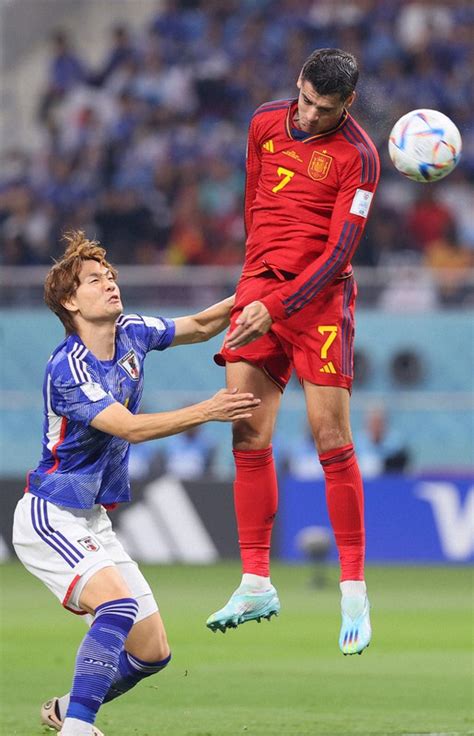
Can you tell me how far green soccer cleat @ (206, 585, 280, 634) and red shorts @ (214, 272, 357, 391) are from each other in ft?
3.46

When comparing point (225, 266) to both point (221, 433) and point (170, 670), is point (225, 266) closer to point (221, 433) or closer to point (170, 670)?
point (221, 433)

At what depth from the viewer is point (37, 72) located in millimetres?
20031

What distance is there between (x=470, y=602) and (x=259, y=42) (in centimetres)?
888

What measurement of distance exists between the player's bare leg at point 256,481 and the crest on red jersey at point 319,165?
3.17 feet

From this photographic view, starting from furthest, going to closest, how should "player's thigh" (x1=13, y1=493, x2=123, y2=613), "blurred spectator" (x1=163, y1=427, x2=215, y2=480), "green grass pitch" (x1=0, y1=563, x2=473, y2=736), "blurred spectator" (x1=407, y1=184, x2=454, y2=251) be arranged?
"blurred spectator" (x1=407, y1=184, x2=454, y2=251), "blurred spectator" (x1=163, y1=427, x2=215, y2=480), "green grass pitch" (x1=0, y1=563, x2=473, y2=736), "player's thigh" (x1=13, y1=493, x2=123, y2=613)

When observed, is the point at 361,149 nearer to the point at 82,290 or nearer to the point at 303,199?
the point at 303,199

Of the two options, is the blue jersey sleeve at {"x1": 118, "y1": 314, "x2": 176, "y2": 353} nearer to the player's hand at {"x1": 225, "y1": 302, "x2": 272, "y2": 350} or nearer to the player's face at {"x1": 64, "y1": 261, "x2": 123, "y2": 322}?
the player's face at {"x1": 64, "y1": 261, "x2": 123, "y2": 322}

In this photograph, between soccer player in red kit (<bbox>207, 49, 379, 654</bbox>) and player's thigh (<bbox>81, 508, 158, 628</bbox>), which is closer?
soccer player in red kit (<bbox>207, 49, 379, 654</bbox>)

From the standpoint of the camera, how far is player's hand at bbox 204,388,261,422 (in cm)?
621

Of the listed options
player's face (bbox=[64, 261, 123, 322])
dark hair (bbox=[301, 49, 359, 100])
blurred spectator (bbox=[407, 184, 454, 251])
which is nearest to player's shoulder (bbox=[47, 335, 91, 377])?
player's face (bbox=[64, 261, 123, 322])

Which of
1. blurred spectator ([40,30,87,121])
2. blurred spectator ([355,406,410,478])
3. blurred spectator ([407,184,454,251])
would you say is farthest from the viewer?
blurred spectator ([40,30,87,121])

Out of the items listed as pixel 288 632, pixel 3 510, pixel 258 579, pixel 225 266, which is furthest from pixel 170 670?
pixel 225 266

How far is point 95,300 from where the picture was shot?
665cm

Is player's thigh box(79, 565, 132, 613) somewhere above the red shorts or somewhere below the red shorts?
below
